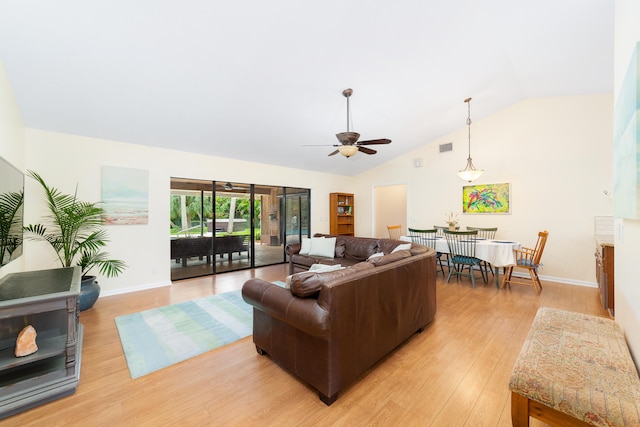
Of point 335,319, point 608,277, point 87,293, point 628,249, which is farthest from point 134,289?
point 608,277

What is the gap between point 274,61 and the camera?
295 cm

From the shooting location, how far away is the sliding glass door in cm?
500

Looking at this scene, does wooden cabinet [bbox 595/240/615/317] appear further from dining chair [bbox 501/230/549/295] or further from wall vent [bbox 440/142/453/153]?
wall vent [bbox 440/142/453/153]

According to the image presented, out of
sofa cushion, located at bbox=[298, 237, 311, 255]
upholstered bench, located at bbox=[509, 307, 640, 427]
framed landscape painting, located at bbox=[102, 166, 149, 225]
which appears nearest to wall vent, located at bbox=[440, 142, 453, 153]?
sofa cushion, located at bbox=[298, 237, 311, 255]

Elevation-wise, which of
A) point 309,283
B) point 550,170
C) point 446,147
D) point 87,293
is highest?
point 446,147

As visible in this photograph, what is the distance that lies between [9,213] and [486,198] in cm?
690

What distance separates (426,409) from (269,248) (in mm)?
5244

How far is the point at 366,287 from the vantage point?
1952 millimetres

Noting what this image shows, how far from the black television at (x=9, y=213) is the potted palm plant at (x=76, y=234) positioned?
0.74 metres

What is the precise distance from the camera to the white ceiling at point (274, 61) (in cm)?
231

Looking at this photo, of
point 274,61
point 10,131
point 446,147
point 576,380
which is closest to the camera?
point 576,380

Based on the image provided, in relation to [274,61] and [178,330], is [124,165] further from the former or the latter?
[274,61]

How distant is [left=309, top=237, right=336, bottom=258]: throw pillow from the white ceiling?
212cm

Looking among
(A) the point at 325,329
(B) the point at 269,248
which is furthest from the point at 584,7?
(B) the point at 269,248
